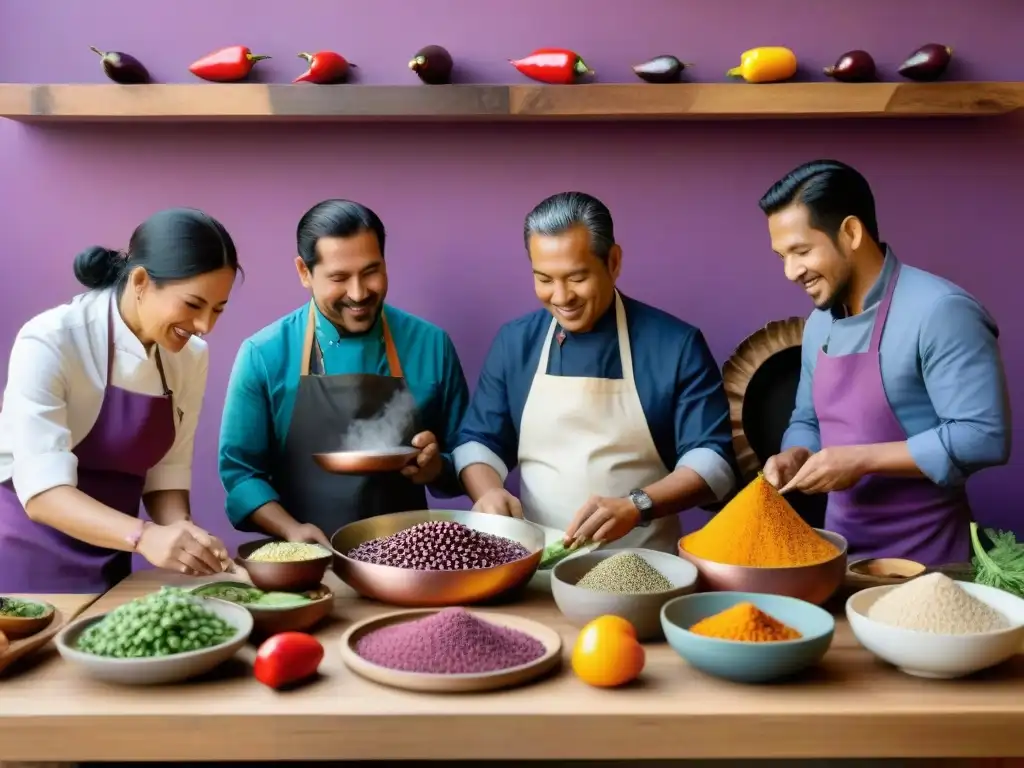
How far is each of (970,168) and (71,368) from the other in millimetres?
2556

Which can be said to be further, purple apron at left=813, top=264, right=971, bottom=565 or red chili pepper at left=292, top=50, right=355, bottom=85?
red chili pepper at left=292, top=50, right=355, bottom=85

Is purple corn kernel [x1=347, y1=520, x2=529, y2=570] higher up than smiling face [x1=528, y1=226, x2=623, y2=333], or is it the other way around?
smiling face [x1=528, y1=226, x2=623, y2=333]

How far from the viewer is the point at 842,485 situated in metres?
2.18

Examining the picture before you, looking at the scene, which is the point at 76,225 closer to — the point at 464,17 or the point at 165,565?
the point at 464,17

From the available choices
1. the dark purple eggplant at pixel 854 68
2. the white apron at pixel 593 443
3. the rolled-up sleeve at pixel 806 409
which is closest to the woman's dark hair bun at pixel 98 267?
the white apron at pixel 593 443

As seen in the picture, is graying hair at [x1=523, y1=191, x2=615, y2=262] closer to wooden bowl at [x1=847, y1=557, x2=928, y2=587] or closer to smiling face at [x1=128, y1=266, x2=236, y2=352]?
smiling face at [x1=128, y1=266, x2=236, y2=352]

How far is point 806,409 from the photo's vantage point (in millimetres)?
2584

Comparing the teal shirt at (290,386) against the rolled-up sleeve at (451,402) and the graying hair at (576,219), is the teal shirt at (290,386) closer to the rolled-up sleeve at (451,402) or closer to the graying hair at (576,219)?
the rolled-up sleeve at (451,402)

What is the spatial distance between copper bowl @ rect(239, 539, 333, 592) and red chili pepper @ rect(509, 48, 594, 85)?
1.64 metres

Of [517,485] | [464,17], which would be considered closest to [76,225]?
[464,17]

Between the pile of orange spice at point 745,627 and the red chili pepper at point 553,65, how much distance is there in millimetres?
1800

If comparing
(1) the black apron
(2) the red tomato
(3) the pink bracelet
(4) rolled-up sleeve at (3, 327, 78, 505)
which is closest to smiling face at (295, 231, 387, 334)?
(1) the black apron

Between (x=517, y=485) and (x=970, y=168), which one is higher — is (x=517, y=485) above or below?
below

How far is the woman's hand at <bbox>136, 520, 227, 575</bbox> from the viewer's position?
67.8 inches
